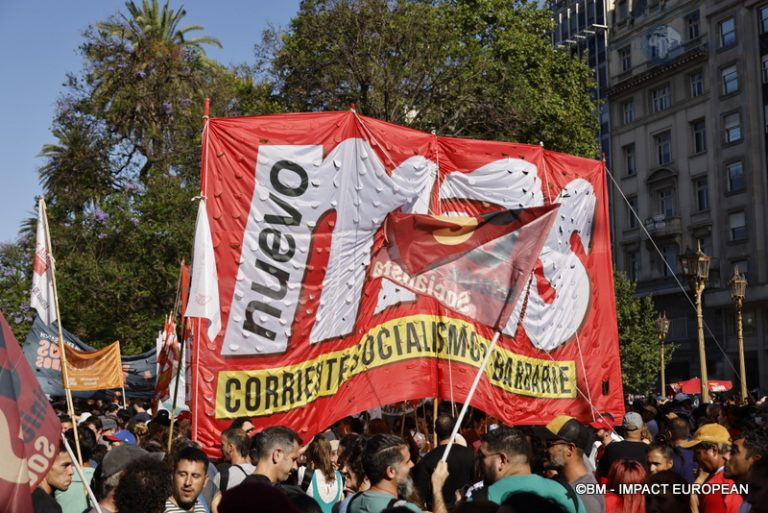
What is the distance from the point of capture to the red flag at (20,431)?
4.36 meters

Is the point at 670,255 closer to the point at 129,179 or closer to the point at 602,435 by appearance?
the point at 129,179

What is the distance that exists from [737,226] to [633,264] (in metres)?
9.03

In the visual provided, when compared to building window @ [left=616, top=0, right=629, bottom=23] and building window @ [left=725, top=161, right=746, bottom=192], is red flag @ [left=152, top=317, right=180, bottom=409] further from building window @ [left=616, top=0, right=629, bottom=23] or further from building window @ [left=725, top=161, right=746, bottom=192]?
building window @ [left=616, top=0, right=629, bottom=23]

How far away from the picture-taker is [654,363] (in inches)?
2024

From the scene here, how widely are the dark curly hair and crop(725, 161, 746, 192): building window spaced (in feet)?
167

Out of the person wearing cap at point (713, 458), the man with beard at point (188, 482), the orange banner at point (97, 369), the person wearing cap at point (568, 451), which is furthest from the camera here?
the orange banner at point (97, 369)

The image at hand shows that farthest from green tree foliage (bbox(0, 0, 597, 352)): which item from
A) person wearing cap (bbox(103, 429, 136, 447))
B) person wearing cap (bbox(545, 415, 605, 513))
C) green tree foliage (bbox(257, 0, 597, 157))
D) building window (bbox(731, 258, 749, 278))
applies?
building window (bbox(731, 258, 749, 278))

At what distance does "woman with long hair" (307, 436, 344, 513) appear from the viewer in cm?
748

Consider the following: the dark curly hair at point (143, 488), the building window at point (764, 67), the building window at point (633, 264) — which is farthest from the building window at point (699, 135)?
the dark curly hair at point (143, 488)

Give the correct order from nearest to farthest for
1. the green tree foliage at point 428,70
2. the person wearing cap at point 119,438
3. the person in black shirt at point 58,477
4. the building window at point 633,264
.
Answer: the person in black shirt at point 58,477 < the person wearing cap at point 119,438 < the green tree foliage at point 428,70 < the building window at point 633,264

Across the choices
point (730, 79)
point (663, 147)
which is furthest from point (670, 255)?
point (730, 79)

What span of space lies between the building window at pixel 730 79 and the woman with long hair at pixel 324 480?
162 ft

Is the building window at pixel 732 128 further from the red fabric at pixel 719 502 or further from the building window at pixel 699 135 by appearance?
the red fabric at pixel 719 502

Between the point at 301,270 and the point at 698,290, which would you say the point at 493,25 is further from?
the point at 301,270
